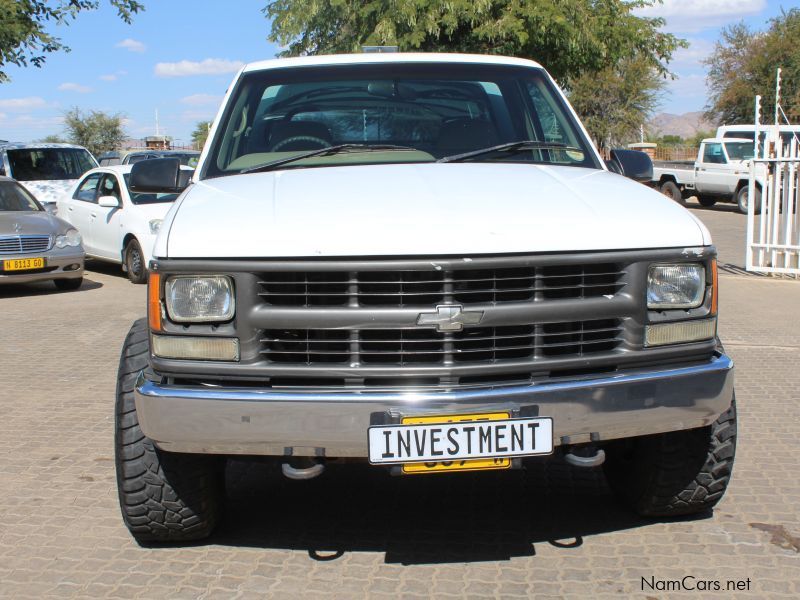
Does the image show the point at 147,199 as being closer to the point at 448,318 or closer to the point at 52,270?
the point at 52,270

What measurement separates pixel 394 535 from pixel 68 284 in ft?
32.7

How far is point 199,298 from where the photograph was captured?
3.29 m

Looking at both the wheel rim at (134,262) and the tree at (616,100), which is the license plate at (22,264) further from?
the tree at (616,100)

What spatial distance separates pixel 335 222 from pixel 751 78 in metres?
42.4

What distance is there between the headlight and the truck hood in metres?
0.09

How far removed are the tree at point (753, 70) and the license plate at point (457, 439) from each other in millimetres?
36101

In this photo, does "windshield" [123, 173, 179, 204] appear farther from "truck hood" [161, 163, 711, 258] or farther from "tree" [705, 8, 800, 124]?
"tree" [705, 8, 800, 124]

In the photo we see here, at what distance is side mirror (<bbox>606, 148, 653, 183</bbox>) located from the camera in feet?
15.8

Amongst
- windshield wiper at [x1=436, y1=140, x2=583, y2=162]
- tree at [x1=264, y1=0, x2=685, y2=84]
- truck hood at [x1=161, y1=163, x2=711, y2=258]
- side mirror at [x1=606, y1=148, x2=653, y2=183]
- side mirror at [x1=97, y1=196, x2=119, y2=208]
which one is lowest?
side mirror at [x1=97, y1=196, x2=119, y2=208]

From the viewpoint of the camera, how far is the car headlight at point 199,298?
3.27 meters

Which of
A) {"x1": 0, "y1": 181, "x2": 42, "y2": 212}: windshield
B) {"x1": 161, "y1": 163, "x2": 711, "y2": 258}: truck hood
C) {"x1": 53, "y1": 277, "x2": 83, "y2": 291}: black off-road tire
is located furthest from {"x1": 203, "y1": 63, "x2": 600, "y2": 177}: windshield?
{"x1": 0, "y1": 181, "x2": 42, "y2": 212}: windshield

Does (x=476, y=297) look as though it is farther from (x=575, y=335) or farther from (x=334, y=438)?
(x=334, y=438)

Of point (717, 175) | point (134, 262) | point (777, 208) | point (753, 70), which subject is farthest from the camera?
point (753, 70)

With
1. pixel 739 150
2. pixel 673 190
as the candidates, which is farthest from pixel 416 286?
pixel 673 190
